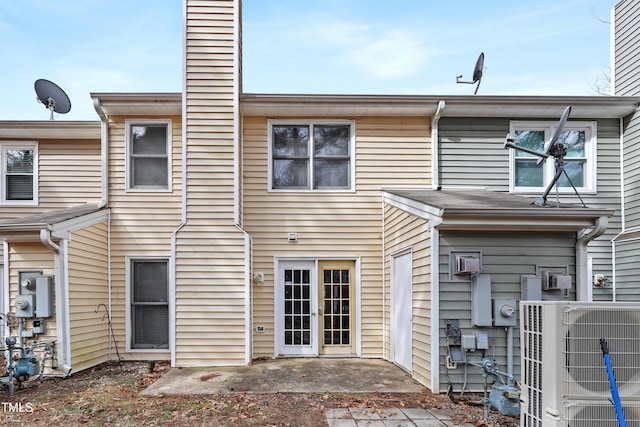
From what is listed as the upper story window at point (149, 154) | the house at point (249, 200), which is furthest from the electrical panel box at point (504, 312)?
the upper story window at point (149, 154)

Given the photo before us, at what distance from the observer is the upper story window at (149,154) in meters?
8.41

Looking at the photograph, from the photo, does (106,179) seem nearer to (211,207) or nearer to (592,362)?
(211,207)

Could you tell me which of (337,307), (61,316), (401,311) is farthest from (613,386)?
(61,316)

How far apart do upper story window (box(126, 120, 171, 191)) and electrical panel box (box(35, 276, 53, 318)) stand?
7.55 feet

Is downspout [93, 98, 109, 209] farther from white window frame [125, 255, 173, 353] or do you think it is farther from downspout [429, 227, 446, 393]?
downspout [429, 227, 446, 393]

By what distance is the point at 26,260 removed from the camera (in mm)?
7105

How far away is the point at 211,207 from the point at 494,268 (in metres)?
4.57

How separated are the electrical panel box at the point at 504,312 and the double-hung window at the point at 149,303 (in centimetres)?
563

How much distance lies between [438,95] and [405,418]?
5480mm

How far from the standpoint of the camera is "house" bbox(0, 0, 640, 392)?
7461 millimetres

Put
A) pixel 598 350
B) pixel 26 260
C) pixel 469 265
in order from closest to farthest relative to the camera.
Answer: pixel 598 350 < pixel 469 265 < pixel 26 260

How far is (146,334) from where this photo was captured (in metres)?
8.25

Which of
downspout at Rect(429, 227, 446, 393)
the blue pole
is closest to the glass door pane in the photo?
downspout at Rect(429, 227, 446, 393)

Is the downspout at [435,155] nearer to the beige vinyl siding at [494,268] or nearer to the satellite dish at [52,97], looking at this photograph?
the beige vinyl siding at [494,268]
